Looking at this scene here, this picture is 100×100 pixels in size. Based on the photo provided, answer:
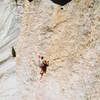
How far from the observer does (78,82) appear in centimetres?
125

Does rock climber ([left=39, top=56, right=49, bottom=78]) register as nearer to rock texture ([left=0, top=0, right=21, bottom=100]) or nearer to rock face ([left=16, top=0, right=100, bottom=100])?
rock face ([left=16, top=0, right=100, bottom=100])

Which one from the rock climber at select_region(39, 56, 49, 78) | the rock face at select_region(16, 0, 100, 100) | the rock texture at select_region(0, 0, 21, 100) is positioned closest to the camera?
the rock face at select_region(16, 0, 100, 100)

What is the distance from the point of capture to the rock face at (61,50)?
1215 millimetres

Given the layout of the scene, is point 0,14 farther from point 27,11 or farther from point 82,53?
point 82,53

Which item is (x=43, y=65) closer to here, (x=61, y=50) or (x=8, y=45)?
(x=61, y=50)

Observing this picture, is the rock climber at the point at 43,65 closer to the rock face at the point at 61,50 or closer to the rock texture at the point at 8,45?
the rock face at the point at 61,50

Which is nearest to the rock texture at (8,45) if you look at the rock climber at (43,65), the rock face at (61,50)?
the rock face at (61,50)

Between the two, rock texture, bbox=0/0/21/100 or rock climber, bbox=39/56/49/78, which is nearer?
rock climber, bbox=39/56/49/78

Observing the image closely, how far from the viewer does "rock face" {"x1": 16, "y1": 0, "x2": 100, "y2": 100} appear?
1215 mm

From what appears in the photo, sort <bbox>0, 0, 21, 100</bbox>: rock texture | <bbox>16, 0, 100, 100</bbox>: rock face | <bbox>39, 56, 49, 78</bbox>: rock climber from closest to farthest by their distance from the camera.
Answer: <bbox>16, 0, 100, 100</bbox>: rock face → <bbox>39, 56, 49, 78</bbox>: rock climber → <bbox>0, 0, 21, 100</bbox>: rock texture

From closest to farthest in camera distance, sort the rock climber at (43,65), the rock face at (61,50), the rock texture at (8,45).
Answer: the rock face at (61,50) < the rock climber at (43,65) < the rock texture at (8,45)

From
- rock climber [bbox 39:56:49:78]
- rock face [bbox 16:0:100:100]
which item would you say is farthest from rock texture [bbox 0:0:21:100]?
rock climber [bbox 39:56:49:78]

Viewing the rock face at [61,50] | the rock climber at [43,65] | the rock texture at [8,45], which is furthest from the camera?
the rock texture at [8,45]

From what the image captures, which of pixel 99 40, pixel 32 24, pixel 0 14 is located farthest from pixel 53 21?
pixel 0 14
